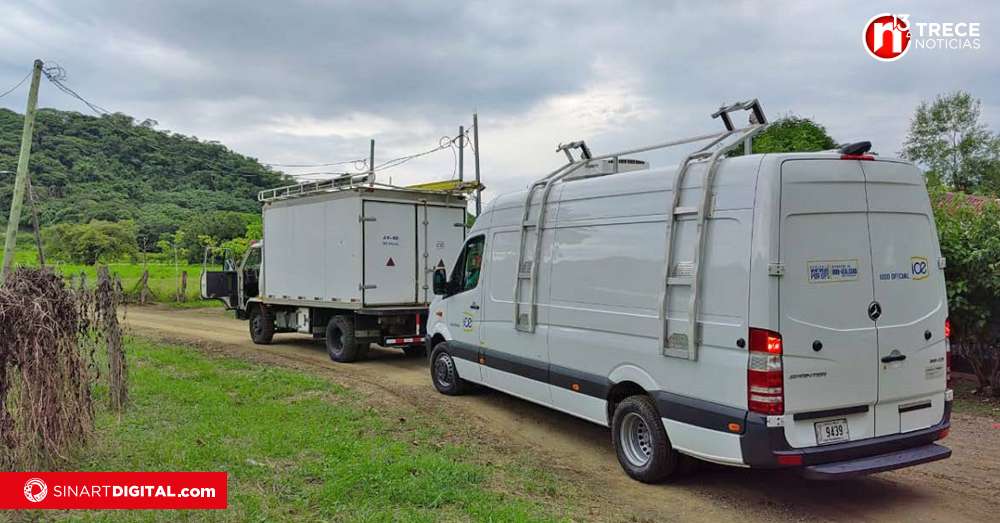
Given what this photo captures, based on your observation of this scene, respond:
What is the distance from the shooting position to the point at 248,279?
15148 mm

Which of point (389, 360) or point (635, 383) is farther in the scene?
point (389, 360)

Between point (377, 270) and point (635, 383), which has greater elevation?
point (377, 270)

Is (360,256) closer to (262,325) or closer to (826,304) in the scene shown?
(262,325)

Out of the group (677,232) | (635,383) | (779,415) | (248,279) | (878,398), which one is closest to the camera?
(779,415)

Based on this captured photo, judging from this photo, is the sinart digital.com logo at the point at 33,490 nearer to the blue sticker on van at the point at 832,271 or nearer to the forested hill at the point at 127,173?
the blue sticker on van at the point at 832,271

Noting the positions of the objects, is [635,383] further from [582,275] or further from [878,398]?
[878,398]

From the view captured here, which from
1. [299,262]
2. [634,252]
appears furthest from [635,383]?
[299,262]

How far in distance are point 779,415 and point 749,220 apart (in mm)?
1312

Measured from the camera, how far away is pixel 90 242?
43.3 meters

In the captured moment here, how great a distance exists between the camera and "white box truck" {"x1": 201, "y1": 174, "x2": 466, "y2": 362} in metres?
11.4

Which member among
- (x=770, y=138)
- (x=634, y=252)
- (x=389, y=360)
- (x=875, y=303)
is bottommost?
(x=389, y=360)

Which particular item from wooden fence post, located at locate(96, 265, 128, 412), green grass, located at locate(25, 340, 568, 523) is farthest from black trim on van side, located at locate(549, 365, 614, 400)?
wooden fence post, located at locate(96, 265, 128, 412)

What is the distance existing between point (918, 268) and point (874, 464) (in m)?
1.50

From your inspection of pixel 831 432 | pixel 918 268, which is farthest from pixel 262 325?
pixel 918 268
